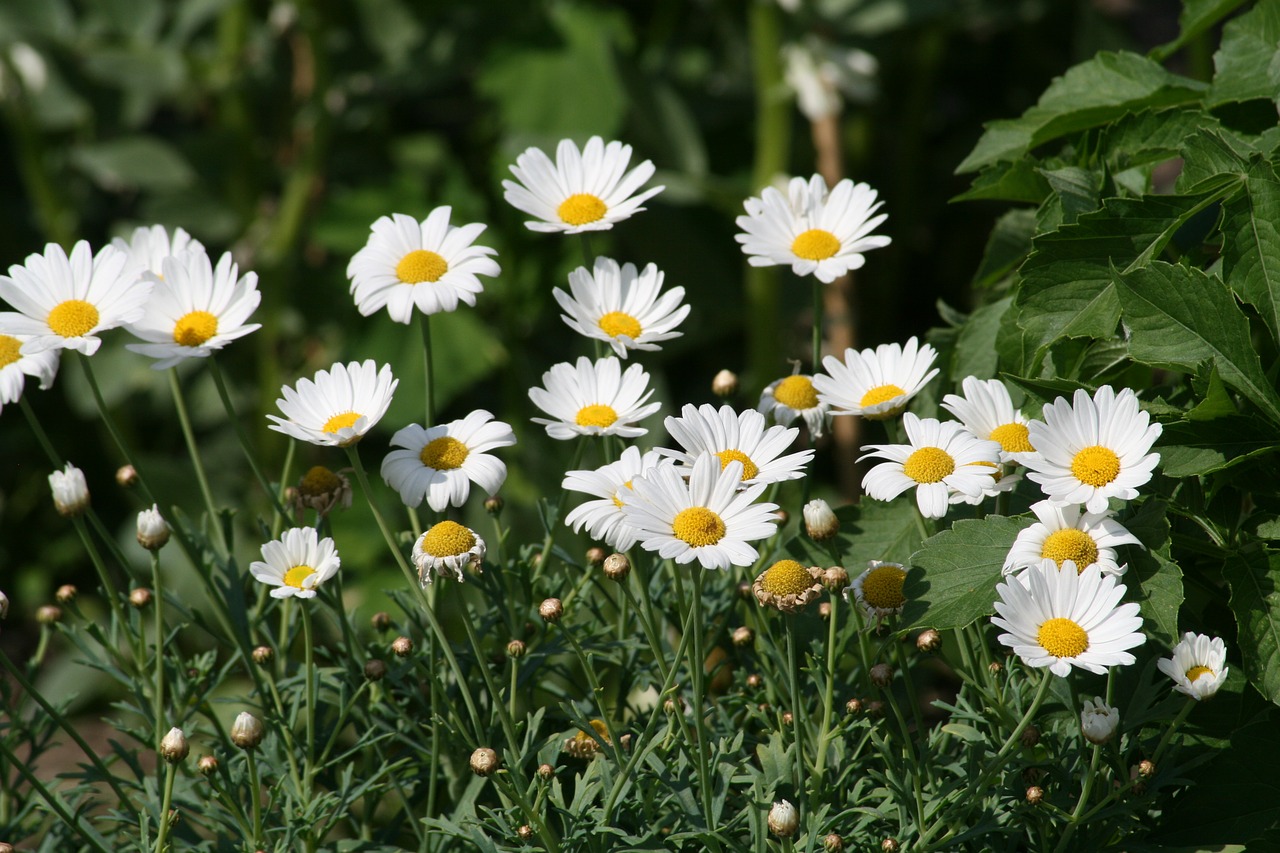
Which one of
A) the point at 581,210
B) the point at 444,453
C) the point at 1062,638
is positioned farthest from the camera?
the point at 581,210

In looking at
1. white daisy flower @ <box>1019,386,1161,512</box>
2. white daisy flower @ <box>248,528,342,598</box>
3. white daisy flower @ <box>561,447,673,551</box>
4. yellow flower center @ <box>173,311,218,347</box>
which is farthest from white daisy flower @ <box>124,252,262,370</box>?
white daisy flower @ <box>1019,386,1161,512</box>

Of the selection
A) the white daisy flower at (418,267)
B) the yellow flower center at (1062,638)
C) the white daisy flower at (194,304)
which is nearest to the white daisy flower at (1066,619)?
the yellow flower center at (1062,638)

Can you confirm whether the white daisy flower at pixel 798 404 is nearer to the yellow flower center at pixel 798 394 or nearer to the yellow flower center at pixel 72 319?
the yellow flower center at pixel 798 394

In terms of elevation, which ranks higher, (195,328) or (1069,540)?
(195,328)

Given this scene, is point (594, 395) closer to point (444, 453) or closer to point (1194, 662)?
point (444, 453)

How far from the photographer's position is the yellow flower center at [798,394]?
76 cm

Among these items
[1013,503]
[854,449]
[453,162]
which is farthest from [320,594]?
[453,162]

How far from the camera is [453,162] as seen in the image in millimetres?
2256

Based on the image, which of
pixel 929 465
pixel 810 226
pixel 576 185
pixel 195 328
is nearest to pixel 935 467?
pixel 929 465

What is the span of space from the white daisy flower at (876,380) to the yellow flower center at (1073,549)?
12 centimetres

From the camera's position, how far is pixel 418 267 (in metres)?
0.75

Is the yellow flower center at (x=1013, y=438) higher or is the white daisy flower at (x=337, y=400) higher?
the white daisy flower at (x=337, y=400)

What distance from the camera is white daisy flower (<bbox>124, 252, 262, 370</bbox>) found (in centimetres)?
74

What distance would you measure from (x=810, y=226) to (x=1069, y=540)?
0.27 m
